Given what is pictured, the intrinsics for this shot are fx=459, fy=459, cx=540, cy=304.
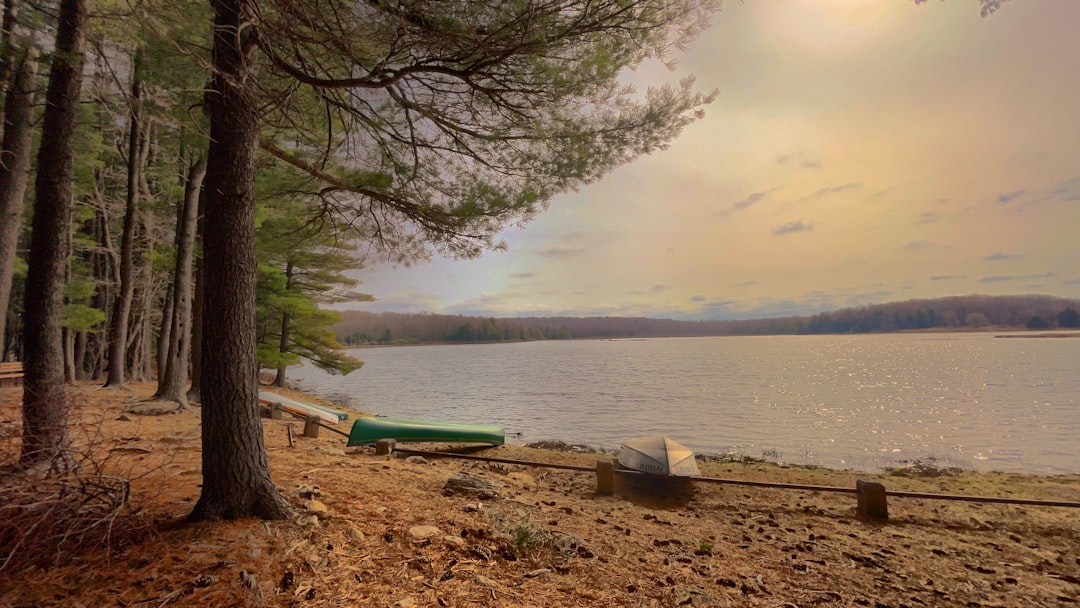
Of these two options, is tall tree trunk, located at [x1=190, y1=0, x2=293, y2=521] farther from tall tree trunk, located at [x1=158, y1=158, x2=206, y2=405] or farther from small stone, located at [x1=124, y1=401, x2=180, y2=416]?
tall tree trunk, located at [x1=158, y1=158, x2=206, y2=405]

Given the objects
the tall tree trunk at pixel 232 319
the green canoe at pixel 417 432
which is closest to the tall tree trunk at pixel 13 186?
the tall tree trunk at pixel 232 319

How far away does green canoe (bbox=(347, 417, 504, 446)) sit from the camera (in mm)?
9008

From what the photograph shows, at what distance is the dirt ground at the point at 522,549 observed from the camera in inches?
100.0

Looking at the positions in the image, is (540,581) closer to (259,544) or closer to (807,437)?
(259,544)

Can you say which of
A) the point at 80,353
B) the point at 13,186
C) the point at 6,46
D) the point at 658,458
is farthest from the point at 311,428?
the point at 80,353

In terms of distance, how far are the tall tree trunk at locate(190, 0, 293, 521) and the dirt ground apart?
0.22 meters

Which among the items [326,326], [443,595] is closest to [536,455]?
[443,595]

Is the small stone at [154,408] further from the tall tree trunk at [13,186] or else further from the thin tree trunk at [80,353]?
the thin tree trunk at [80,353]

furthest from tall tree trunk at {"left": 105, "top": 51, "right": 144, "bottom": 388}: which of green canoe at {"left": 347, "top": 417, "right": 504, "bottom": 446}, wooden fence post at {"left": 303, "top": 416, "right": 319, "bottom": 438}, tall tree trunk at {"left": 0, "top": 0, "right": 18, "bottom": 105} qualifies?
green canoe at {"left": 347, "top": 417, "right": 504, "bottom": 446}

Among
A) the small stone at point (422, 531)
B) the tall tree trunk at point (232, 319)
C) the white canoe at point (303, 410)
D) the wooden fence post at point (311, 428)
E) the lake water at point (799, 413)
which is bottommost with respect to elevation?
the lake water at point (799, 413)

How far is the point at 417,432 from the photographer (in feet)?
31.1

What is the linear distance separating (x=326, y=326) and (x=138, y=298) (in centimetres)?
683

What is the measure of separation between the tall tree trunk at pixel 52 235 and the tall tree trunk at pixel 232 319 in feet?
4.35

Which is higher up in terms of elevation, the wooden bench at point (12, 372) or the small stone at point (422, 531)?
the wooden bench at point (12, 372)
